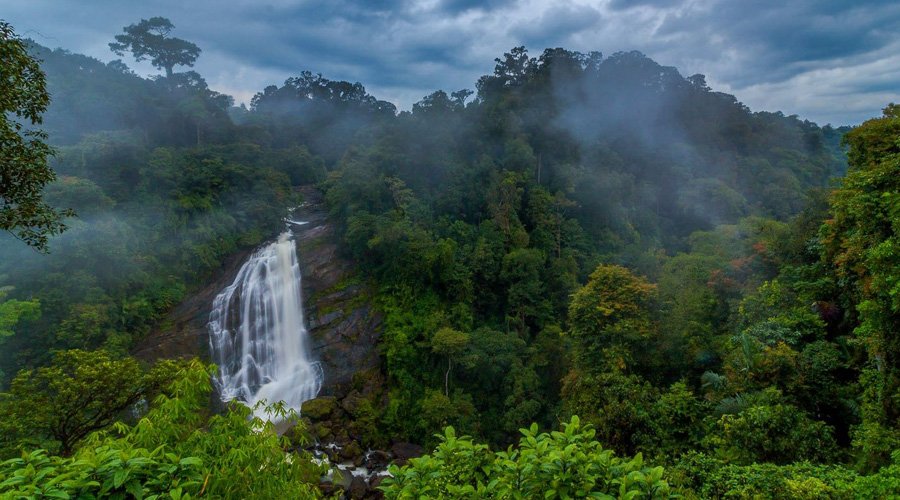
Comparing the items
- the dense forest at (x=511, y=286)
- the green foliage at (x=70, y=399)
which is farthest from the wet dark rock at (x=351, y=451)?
the green foliage at (x=70, y=399)

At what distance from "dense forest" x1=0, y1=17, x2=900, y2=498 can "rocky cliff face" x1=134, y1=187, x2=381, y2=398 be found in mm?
705


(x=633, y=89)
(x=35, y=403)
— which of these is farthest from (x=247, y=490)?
(x=633, y=89)

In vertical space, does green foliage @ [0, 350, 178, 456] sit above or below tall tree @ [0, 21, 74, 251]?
below

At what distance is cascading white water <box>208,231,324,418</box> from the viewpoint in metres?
16.9

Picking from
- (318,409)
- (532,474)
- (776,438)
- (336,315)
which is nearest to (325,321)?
(336,315)

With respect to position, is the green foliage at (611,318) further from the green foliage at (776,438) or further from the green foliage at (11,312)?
the green foliage at (11,312)

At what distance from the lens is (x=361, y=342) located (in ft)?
61.3

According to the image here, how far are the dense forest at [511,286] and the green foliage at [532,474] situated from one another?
14 mm

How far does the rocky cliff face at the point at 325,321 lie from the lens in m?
17.1

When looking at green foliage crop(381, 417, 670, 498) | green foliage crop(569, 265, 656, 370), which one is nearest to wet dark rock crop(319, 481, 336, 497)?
green foliage crop(569, 265, 656, 370)

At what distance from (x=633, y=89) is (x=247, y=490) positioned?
36.6m

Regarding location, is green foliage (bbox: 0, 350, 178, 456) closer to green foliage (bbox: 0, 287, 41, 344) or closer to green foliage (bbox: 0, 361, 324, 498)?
green foliage (bbox: 0, 287, 41, 344)

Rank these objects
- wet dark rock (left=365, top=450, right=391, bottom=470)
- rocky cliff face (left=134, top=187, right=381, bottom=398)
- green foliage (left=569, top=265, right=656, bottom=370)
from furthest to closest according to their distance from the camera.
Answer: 1. rocky cliff face (left=134, top=187, right=381, bottom=398)
2. wet dark rock (left=365, top=450, right=391, bottom=470)
3. green foliage (left=569, top=265, right=656, bottom=370)

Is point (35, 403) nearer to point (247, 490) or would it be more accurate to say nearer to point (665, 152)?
point (247, 490)
